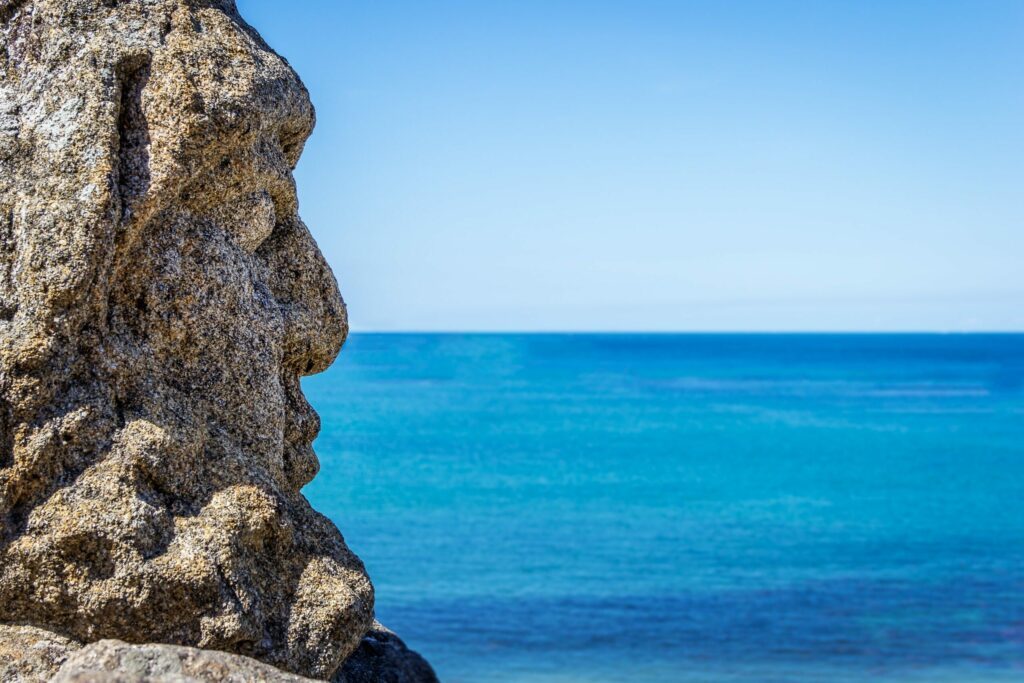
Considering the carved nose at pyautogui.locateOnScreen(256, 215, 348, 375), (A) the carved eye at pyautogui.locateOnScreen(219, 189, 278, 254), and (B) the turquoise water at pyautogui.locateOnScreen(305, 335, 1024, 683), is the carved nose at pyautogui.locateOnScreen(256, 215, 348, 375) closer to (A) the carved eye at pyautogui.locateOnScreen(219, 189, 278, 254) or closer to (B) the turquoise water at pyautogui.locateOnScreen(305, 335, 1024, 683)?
(A) the carved eye at pyautogui.locateOnScreen(219, 189, 278, 254)

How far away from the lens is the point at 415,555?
75.4 feet

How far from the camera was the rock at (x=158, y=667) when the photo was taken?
419 centimetres

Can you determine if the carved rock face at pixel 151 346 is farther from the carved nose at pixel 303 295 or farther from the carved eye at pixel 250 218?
the carved nose at pixel 303 295

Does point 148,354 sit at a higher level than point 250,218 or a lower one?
lower

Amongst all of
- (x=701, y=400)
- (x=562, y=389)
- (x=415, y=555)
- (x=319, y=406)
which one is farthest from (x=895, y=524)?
(x=562, y=389)

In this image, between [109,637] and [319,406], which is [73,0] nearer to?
[109,637]

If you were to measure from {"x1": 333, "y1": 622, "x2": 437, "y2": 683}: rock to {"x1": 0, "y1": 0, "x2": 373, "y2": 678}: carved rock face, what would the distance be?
92 cm

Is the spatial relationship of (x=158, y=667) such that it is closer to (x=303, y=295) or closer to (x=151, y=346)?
(x=151, y=346)

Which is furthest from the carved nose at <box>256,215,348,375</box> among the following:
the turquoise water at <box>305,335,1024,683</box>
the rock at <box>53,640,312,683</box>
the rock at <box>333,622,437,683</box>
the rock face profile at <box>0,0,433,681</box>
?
the turquoise water at <box>305,335,1024,683</box>

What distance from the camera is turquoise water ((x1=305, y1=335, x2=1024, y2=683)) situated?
1692 cm

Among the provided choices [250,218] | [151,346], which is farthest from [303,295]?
[151,346]

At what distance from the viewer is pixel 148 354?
18.3 feet

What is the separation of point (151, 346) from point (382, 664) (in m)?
2.40

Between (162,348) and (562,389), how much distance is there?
245 ft
